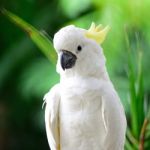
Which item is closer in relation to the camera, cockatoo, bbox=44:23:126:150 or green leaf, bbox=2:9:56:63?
cockatoo, bbox=44:23:126:150

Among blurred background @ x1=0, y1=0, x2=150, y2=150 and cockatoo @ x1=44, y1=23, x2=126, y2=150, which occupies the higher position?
blurred background @ x1=0, y1=0, x2=150, y2=150

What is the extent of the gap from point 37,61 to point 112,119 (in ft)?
4.02

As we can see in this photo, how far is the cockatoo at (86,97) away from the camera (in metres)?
0.73

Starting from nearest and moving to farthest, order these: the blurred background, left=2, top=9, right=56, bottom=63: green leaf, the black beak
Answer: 1. the black beak
2. left=2, top=9, right=56, bottom=63: green leaf
3. the blurred background

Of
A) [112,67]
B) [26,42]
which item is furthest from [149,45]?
[26,42]

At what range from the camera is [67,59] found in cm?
72

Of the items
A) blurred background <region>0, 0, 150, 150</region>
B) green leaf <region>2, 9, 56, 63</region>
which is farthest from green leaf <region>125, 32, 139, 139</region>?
blurred background <region>0, 0, 150, 150</region>

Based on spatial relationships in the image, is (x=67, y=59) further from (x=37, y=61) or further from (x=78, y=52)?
(x=37, y=61)

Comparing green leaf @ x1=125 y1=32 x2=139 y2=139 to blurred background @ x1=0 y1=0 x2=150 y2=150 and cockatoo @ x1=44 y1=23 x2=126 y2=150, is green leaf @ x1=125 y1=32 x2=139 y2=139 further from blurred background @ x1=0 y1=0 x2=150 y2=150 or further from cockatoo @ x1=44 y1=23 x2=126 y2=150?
blurred background @ x1=0 y1=0 x2=150 y2=150

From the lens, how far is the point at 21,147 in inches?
83.0

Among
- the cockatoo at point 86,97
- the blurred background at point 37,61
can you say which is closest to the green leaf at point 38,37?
the cockatoo at point 86,97

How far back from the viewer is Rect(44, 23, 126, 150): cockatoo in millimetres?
733

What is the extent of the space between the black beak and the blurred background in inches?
34.9

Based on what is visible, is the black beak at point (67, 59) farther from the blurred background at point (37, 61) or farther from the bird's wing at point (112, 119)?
the blurred background at point (37, 61)
